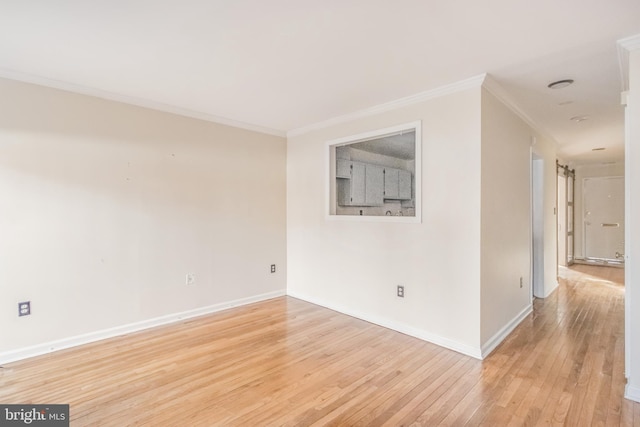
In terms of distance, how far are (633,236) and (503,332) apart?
1.44 meters

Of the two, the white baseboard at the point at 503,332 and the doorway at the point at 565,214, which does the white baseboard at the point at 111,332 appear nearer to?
the white baseboard at the point at 503,332

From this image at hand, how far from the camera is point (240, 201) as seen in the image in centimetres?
402

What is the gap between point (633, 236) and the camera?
80.3 inches

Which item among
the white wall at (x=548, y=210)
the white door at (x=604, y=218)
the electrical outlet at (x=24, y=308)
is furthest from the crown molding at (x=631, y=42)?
the white door at (x=604, y=218)

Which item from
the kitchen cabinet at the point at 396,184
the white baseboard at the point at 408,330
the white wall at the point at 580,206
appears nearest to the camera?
the white baseboard at the point at 408,330

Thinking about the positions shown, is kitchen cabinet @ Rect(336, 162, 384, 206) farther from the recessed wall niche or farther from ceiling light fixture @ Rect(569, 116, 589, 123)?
ceiling light fixture @ Rect(569, 116, 589, 123)

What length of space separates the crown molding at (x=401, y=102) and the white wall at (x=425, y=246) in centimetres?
5

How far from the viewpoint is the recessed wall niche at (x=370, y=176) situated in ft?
12.3

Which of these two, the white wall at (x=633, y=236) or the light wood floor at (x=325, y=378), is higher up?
the white wall at (x=633, y=236)

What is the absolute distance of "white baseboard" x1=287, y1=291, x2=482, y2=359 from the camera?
2675 millimetres

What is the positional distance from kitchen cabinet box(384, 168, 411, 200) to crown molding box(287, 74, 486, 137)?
99 centimetres

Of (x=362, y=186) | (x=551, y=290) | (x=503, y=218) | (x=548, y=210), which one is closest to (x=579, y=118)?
(x=548, y=210)

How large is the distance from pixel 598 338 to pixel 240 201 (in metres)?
4.12

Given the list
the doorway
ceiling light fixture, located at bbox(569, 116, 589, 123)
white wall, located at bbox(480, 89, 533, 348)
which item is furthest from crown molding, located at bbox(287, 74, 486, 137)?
the doorway
